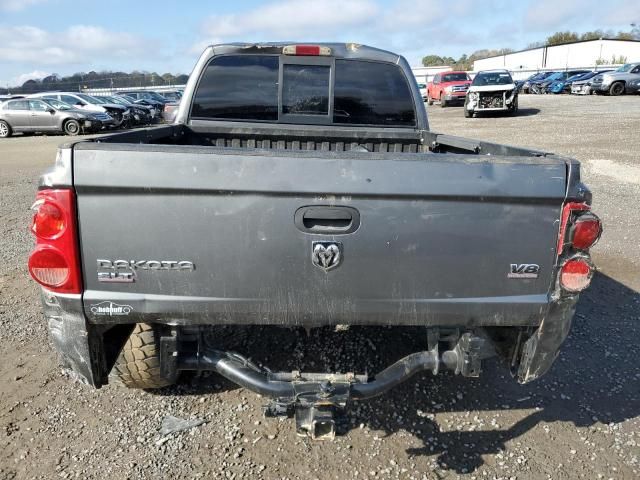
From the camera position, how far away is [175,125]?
13.3 feet

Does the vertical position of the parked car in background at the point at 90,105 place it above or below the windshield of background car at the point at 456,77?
below

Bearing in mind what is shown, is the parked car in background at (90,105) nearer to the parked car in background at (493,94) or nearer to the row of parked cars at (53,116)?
the row of parked cars at (53,116)

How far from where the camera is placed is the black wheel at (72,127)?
821 inches

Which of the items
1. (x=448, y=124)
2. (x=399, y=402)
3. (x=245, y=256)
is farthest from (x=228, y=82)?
(x=448, y=124)

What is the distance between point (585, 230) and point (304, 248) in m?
1.22

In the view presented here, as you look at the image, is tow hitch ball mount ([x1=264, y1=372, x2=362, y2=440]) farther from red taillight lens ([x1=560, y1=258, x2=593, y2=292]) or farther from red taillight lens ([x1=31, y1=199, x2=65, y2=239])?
red taillight lens ([x1=31, y1=199, x2=65, y2=239])

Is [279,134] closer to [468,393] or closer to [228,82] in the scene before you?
[228,82]

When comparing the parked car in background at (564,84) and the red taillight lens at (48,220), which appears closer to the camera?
the red taillight lens at (48,220)

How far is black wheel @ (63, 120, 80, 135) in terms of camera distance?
20844 mm

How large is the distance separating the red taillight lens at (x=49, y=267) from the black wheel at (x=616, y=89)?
35.2 m

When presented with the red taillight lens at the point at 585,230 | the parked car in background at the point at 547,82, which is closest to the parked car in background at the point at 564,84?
the parked car in background at the point at 547,82

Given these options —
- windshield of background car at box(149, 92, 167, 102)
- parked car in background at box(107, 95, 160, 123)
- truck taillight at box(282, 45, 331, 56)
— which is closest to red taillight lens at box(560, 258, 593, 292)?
truck taillight at box(282, 45, 331, 56)

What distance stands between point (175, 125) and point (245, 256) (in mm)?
2270

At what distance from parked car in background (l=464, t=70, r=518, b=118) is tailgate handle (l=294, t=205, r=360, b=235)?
22.0 meters
